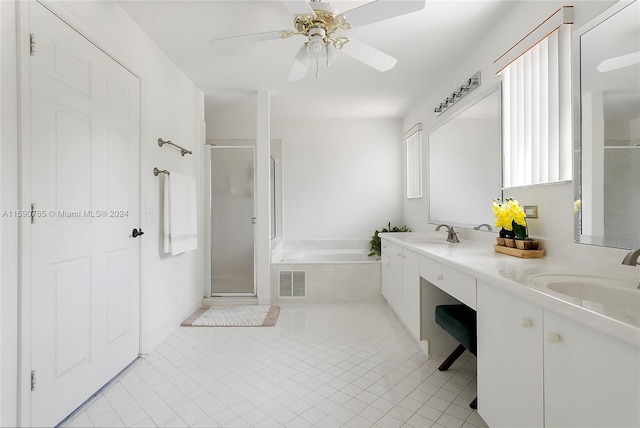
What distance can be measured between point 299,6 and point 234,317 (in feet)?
8.75

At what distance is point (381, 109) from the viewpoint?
4043 millimetres

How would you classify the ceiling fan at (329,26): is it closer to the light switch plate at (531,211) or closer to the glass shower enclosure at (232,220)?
the light switch plate at (531,211)

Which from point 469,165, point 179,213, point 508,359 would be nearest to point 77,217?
point 179,213

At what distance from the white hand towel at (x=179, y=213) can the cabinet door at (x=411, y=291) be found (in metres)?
1.90

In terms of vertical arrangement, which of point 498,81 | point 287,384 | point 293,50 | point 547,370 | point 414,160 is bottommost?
point 287,384

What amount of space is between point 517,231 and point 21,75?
2.48 meters

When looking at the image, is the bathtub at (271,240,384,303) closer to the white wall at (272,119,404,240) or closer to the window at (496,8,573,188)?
the white wall at (272,119,404,240)

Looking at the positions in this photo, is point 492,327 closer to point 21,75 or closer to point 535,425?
point 535,425

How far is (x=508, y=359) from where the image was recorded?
3.75 feet

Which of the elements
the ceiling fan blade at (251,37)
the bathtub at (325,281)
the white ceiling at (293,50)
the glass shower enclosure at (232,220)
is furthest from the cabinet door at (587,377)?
the glass shower enclosure at (232,220)

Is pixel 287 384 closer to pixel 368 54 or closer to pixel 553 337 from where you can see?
pixel 553 337

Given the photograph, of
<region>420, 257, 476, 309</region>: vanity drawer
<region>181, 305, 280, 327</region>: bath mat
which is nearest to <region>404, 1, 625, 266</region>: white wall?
<region>420, 257, 476, 309</region>: vanity drawer

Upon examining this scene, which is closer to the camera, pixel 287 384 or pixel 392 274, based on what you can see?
pixel 287 384

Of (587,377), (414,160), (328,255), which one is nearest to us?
(587,377)
